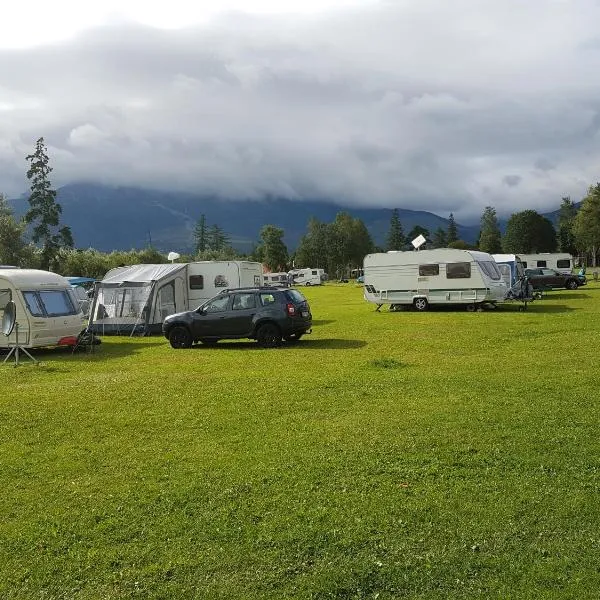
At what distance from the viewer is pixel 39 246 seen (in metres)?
61.5

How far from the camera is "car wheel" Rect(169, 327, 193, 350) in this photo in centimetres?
1759

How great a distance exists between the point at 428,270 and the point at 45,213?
45.6 meters

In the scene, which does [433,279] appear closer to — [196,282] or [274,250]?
[196,282]

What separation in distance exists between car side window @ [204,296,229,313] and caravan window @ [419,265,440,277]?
39.2 ft

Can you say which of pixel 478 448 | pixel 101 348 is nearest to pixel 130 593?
pixel 478 448

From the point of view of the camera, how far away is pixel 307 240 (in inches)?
4592

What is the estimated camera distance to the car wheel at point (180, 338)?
17.6m

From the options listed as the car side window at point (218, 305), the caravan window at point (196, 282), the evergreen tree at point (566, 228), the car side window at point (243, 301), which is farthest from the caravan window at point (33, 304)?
the evergreen tree at point (566, 228)

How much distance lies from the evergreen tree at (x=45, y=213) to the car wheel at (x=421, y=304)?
42.8 meters

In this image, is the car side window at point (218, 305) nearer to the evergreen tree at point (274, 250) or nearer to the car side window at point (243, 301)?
the car side window at point (243, 301)

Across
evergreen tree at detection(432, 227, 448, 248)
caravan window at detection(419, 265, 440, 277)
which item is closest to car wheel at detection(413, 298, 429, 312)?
caravan window at detection(419, 265, 440, 277)

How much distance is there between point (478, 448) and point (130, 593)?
3.89 m

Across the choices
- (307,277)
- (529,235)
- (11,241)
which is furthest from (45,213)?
(529,235)

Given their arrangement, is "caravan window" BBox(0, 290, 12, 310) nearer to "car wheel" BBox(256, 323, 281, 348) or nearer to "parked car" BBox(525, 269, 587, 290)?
"car wheel" BBox(256, 323, 281, 348)
